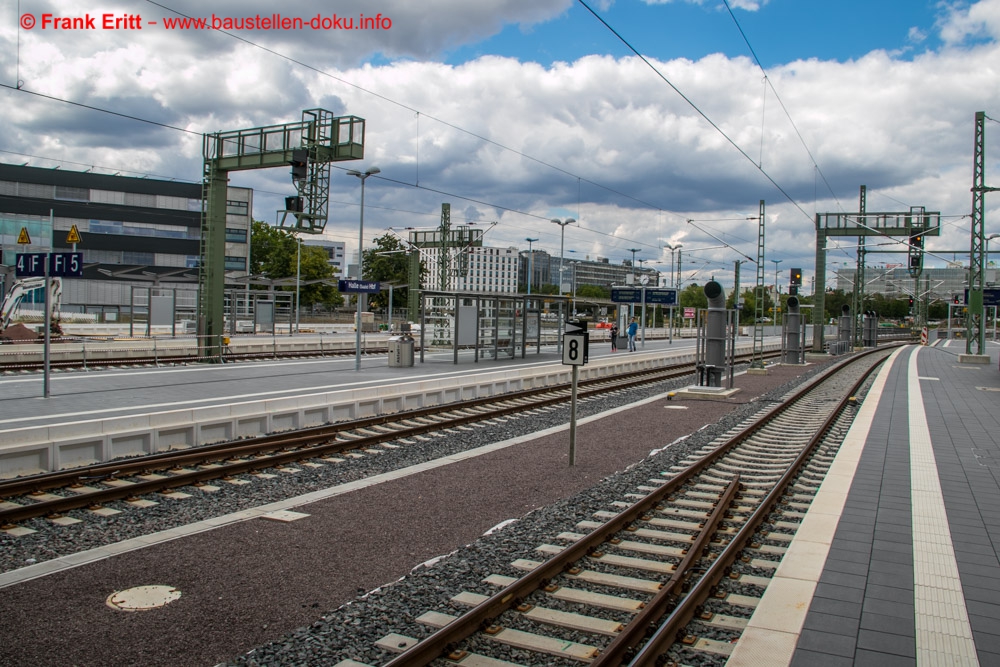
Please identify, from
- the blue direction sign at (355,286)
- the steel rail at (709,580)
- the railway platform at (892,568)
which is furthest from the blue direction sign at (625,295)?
the steel rail at (709,580)

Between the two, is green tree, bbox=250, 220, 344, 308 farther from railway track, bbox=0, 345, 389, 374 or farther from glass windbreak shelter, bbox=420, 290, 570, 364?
railway track, bbox=0, 345, 389, 374

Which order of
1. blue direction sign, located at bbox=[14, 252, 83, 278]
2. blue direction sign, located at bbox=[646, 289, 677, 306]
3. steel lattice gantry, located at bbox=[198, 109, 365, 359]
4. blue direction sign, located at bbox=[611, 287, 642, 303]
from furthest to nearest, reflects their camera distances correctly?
blue direction sign, located at bbox=[646, 289, 677, 306], blue direction sign, located at bbox=[611, 287, 642, 303], steel lattice gantry, located at bbox=[198, 109, 365, 359], blue direction sign, located at bbox=[14, 252, 83, 278]

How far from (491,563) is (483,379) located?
488 inches

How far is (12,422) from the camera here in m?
11.6

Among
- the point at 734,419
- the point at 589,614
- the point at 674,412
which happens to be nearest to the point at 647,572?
the point at 589,614

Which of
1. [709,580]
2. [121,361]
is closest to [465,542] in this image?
[709,580]

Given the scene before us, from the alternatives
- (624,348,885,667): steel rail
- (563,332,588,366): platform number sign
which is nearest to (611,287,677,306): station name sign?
(563,332,588,366): platform number sign

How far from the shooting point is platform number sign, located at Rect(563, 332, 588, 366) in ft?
33.8

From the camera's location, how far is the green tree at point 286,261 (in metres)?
76.1

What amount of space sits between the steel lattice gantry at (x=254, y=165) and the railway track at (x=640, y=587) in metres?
14.2

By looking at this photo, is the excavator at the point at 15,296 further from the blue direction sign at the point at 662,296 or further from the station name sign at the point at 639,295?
the blue direction sign at the point at 662,296

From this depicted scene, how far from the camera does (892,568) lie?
19.5 ft

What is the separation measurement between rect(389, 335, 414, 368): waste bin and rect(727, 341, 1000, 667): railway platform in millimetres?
14814

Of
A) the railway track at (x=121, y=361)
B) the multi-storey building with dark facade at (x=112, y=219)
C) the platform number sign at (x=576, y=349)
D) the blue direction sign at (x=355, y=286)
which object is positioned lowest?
the railway track at (x=121, y=361)
